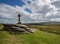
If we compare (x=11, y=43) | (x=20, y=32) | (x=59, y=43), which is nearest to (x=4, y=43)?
(x=11, y=43)

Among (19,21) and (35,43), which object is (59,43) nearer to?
(35,43)

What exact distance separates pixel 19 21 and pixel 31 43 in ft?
147

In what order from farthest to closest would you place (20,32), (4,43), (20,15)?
(20,15)
(20,32)
(4,43)

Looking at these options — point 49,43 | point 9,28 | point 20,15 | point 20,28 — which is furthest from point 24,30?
point 20,15

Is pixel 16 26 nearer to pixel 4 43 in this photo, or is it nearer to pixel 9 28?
pixel 9 28

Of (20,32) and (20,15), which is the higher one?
(20,15)

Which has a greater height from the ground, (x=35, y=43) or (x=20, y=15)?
(x=20, y=15)

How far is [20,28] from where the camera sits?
141 ft

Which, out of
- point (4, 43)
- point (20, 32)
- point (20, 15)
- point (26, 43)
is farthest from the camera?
point (20, 15)

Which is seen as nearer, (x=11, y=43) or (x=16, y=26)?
(x=11, y=43)

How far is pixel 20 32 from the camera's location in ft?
132

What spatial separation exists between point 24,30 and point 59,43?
60.2 ft

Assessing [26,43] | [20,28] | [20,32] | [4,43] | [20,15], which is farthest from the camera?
[20,15]

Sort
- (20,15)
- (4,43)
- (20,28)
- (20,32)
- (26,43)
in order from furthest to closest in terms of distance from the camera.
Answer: (20,15) < (20,28) < (20,32) < (26,43) < (4,43)
